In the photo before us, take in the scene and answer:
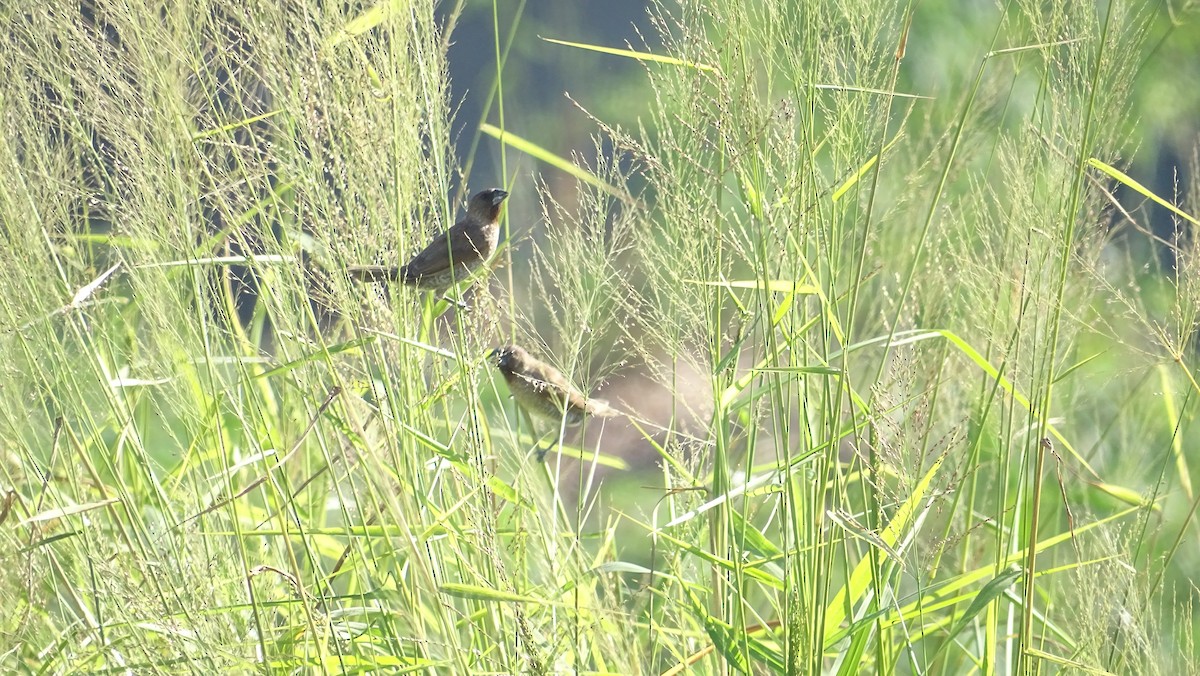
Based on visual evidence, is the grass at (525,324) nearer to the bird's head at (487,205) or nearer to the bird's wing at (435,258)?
the bird's wing at (435,258)

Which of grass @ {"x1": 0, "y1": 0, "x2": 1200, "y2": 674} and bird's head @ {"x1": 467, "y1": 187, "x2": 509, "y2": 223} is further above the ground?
grass @ {"x1": 0, "y1": 0, "x2": 1200, "y2": 674}

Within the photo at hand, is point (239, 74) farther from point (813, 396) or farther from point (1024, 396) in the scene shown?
point (1024, 396)

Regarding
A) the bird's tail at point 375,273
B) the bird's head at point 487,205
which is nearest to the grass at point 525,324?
the bird's tail at point 375,273

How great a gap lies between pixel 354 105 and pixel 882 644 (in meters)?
0.80

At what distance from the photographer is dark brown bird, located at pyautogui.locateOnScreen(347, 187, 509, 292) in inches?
51.6

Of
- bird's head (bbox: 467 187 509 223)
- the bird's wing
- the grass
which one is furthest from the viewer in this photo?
bird's head (bbox: 467 187 509 223)

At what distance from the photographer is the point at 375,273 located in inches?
51.9

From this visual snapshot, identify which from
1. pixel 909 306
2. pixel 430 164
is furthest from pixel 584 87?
pixel 430 164

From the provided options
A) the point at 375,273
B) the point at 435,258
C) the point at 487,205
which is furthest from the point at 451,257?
the point at 487,205

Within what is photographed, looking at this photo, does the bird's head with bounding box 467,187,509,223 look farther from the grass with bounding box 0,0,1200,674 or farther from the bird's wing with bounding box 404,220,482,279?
the grass with bounding box 0,0,1200,674

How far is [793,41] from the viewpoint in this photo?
1.17 meters

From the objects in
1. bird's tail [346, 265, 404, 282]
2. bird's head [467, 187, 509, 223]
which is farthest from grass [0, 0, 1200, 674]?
bird's head [467, 187, 509, 223]

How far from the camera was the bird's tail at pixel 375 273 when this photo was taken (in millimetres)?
1276

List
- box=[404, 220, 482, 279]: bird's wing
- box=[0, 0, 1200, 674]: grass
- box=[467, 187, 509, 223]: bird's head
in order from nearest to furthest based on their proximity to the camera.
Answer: box=[0, 0, 1200, 674]: grass
box=[404, 220, 482, 279]: bird's wing
box=[467, 187, 509, 223]: bird's head
